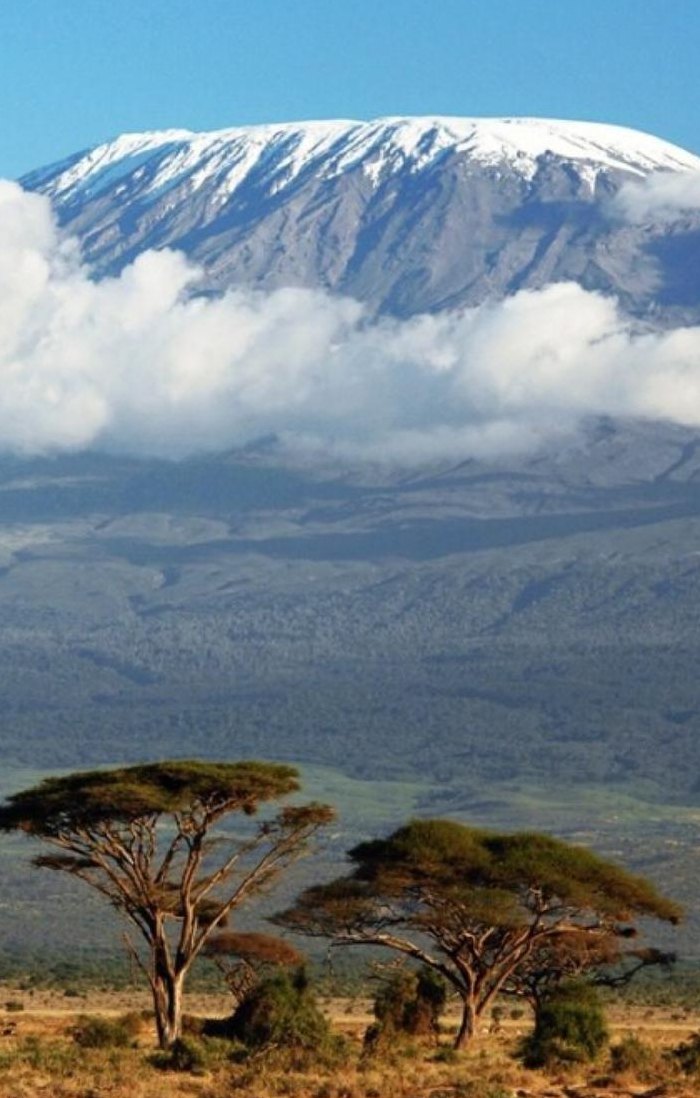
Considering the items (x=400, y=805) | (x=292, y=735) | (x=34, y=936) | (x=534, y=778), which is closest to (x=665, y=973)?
(x=34, y=936)

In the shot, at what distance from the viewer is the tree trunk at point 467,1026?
34.7m

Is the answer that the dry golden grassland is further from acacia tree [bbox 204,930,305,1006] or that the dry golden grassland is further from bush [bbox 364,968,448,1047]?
acacia tree [bbox 204,930,305,1006]

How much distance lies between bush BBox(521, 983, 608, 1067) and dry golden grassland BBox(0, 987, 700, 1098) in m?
0.28

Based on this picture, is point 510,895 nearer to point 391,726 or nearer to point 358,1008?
point 358,1008

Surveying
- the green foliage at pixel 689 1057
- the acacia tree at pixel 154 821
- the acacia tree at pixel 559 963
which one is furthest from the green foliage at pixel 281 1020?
the green foliage at pixel 689 1057

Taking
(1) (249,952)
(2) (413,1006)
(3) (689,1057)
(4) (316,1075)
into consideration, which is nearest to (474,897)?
(2) (413,1006)

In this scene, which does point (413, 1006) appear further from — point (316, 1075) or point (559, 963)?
point (316, 1075)

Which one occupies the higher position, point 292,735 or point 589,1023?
point 292,735

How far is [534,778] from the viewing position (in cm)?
17475

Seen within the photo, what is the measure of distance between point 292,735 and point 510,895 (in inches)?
6336

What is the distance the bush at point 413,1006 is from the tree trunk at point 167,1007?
3467mm

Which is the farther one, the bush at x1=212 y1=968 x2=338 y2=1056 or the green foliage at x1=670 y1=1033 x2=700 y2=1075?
the bush at x1=212 y1=968 x2=338 y2=1056

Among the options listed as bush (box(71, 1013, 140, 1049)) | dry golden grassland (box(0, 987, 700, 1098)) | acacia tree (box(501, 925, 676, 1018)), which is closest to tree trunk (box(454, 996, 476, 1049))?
dry golden grassland (box(0, 987, 700, 1098))

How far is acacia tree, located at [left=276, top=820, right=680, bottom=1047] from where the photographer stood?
118 feet
